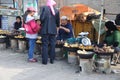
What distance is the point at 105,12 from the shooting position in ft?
37.4

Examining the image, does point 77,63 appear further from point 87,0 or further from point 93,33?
point 87,0

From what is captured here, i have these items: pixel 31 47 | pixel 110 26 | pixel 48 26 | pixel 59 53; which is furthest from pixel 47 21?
pixel 110 26

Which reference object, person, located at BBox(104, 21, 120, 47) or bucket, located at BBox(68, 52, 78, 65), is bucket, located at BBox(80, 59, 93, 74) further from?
person, located at BBox(104, 21, 120, 47)

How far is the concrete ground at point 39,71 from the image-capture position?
713 cm

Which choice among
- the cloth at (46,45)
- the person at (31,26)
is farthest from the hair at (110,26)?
the person at (31,26)

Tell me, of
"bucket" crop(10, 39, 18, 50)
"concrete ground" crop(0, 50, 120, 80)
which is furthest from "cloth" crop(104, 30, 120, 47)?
"bucket" crop(10, 39, 18, 50)

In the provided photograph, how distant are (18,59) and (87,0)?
4321 millimetres

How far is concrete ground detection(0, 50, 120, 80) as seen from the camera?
7.13 m

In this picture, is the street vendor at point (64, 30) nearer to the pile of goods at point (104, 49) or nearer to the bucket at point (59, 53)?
Answer: the bucket at point (59, 53)

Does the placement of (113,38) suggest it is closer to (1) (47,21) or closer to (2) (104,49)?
(2) (104,49)

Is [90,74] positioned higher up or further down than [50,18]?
further down

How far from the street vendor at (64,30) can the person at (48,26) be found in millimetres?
515

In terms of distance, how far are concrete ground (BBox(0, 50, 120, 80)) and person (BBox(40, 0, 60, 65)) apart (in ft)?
1.28

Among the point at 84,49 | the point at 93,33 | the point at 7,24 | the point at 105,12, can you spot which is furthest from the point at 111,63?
the point at 7,24
